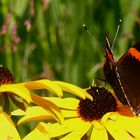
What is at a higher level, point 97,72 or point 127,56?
point 127,56

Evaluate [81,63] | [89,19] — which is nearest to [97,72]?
[81,63]

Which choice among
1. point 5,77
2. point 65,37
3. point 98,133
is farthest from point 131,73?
point 65,37

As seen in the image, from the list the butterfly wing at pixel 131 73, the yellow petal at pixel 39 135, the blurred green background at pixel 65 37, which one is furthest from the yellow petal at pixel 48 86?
the blurred green background at pixel 65 37

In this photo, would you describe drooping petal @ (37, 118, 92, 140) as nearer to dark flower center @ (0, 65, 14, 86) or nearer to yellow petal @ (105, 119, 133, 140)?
yellow petal @ (105, 119, 133, 140)

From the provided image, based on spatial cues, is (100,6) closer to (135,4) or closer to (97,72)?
(135,4)

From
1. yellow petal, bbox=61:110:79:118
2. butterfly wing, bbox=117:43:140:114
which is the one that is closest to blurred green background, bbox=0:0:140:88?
butterfly wing, bbox=117:43:140:114

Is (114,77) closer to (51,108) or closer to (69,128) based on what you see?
(69,128)

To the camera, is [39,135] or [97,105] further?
[97,105]
